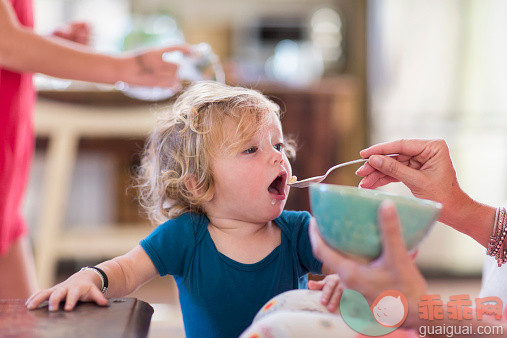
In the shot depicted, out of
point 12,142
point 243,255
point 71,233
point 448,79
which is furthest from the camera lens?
point 448,79

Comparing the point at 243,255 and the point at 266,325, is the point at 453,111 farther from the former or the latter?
the point at 266,325

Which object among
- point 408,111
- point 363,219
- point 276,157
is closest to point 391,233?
point 363,219

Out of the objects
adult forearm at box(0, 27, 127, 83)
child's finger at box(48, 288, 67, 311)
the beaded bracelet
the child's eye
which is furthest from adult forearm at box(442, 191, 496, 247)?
adult forearm at box(0, 27, 127, 83)

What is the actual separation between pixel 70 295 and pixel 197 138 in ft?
1.28

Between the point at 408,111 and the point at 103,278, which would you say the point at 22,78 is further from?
the point at 408,111

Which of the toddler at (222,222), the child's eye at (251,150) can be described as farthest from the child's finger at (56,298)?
the child's eye at (251,150)

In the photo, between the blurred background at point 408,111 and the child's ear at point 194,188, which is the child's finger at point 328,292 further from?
the blurred background at point 408,111

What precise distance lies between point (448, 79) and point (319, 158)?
38.6 inches

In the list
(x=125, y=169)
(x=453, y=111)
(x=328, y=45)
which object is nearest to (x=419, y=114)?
(x=453, y=111)

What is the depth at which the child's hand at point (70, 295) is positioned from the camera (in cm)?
85

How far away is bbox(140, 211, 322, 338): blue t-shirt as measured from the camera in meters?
1.03

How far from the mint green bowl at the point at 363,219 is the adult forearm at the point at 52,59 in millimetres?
780

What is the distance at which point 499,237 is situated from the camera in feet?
3.59

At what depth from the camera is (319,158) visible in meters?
3.16
